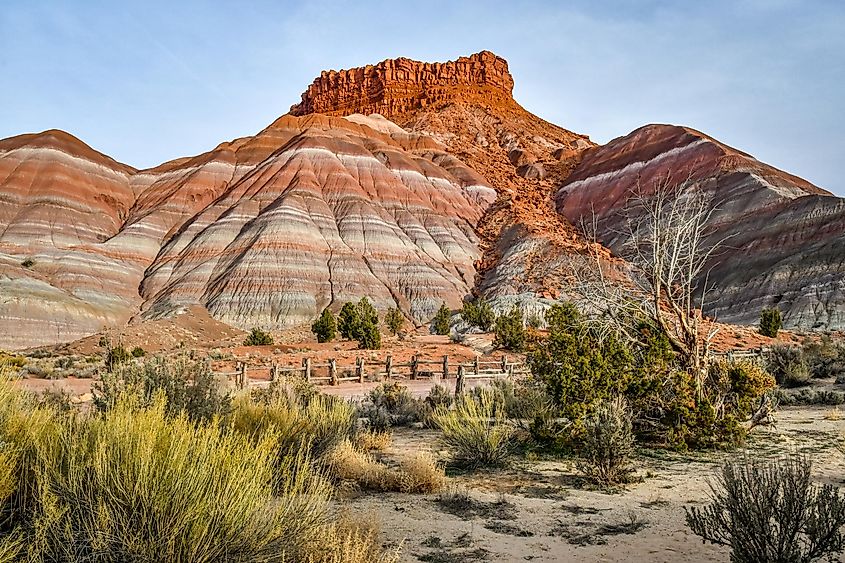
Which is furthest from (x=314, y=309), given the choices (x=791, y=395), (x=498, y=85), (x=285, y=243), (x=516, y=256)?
(x=498, y=85)

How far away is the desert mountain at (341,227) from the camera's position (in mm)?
57375

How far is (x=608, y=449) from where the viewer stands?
862 centimetres

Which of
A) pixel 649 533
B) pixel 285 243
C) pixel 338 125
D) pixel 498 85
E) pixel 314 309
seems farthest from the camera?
pixel 498 85

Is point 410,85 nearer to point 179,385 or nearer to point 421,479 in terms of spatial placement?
point 179,385

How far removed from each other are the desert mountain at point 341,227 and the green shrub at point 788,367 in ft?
101

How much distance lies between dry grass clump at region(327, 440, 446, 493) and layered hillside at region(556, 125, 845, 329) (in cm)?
2675

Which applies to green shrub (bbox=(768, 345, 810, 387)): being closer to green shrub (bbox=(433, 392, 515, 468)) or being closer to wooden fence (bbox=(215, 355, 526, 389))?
wooden fence (bbox=(215, 355, 526, 389))

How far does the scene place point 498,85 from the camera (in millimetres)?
149500

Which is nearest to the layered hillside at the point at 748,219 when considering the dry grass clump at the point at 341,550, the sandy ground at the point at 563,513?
the sandy ground at the point at 563,513

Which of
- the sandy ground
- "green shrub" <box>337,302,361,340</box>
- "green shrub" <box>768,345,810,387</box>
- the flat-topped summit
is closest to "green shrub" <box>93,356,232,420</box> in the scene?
the sandy ground

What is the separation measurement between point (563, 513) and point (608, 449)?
1.69 meters

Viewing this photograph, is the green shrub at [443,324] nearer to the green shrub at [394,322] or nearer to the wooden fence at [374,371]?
the green shrub at [394,322]

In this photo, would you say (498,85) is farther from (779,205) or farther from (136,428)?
(136,428)

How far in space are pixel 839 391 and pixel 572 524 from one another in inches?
573
